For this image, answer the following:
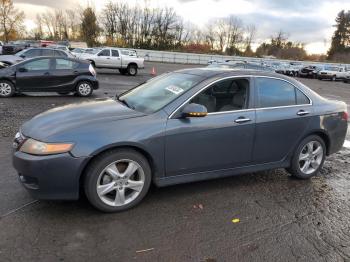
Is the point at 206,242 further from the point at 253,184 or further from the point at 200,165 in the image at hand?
the point at 253,184

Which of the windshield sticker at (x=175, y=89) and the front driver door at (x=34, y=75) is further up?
the windshield sticker at (x=175, y=89)

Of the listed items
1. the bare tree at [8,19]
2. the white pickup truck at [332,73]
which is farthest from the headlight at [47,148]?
the bare tree at [8,19]

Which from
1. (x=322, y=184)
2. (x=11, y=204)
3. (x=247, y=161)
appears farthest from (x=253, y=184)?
(x=11, y=204)

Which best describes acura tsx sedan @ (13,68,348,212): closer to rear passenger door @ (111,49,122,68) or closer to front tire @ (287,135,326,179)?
front tire @ (287,135,326,179)

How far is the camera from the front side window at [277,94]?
4.68 metres

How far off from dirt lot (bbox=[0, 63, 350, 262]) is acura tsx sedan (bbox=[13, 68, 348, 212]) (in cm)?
28

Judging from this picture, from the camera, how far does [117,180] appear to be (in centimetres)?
379

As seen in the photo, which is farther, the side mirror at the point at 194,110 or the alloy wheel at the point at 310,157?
the alloy wheel at the point at 310,157

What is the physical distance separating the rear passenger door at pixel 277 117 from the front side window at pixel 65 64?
8989 millimetres

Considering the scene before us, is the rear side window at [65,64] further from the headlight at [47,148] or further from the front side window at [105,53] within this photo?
the front side window at [105,53]

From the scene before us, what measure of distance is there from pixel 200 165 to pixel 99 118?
1.33 metres

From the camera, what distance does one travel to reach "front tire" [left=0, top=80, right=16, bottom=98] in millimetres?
11438

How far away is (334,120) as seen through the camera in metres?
5.27

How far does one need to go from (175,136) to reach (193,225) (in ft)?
3.30
